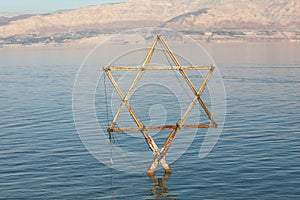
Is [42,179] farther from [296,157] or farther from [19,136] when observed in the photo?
[296,157]

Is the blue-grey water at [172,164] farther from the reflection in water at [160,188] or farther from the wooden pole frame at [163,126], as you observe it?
the wooden pole frame at [163,126]

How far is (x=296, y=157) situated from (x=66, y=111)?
42582mm

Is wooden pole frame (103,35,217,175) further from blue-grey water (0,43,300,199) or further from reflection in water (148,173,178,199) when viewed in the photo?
blue-grey water (0,43,300,199)

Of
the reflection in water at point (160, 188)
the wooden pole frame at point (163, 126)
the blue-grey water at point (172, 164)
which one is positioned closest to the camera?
the reflection in water at point (160, 188)

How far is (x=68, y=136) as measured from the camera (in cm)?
6481

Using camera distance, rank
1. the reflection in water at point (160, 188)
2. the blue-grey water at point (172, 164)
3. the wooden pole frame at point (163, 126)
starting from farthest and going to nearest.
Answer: the blue-grey water at point (172, 164), the wooden pole frame at point (163, 126), the reflection in water at point (160, 188)

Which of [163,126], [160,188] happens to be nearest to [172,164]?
[160,188]

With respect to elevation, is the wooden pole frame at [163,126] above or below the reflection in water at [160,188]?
above

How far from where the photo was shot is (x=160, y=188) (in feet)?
144

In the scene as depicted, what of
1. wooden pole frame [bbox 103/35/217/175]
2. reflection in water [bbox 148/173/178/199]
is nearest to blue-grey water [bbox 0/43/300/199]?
reflection in water [bbox 148/173/178/199]

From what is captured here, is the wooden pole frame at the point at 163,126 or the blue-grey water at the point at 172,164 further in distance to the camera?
the blue-grey water at the point at 172,164

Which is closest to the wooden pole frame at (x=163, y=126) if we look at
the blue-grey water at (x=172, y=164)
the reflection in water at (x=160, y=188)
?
the reflection in water at (x=160, y=188)

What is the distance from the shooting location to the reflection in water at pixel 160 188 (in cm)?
4256

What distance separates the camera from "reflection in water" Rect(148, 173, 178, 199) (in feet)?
140
